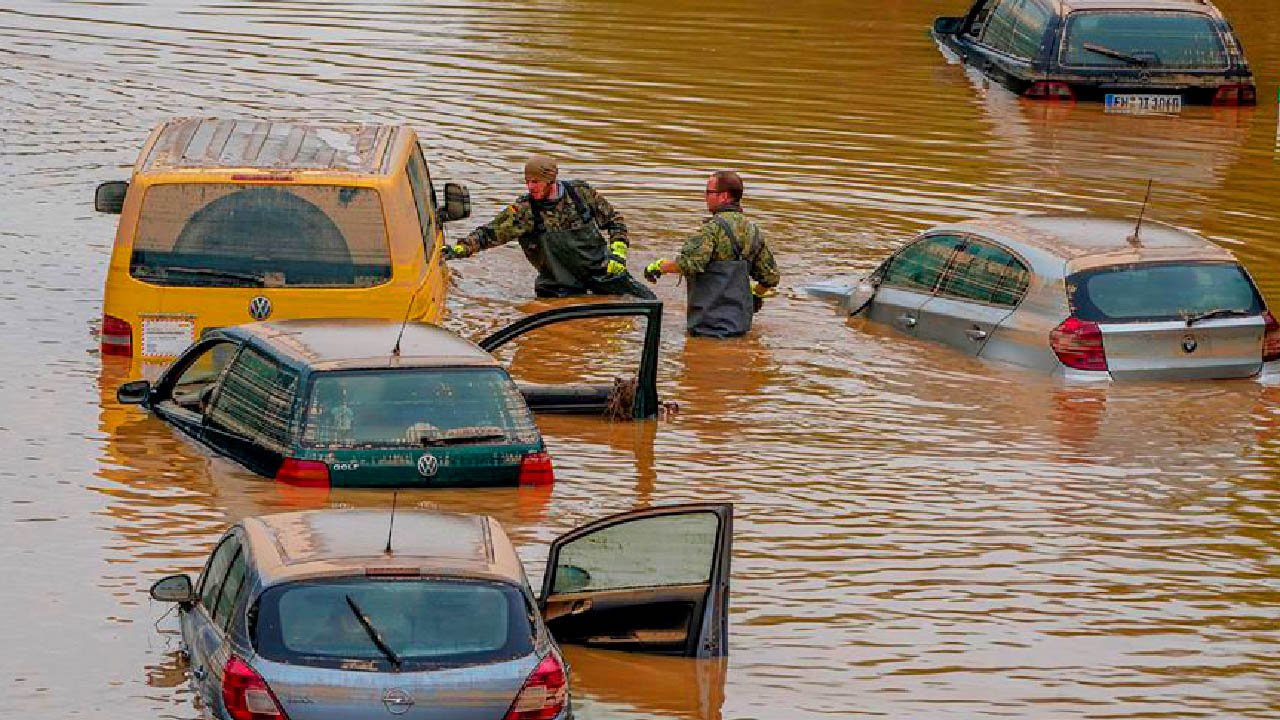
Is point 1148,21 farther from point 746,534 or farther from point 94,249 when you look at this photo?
point 746,534

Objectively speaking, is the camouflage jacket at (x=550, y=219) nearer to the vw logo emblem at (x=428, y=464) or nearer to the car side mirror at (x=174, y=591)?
the vw logo emblem at (x=428, y=464)

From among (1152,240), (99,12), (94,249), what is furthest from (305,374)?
(99,12)

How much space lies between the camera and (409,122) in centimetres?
3194

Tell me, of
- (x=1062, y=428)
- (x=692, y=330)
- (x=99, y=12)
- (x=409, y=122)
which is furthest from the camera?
→ (x=99, y=12)

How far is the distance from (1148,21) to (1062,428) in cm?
1497

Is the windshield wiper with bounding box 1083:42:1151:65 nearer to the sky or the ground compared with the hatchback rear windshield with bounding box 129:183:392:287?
nearer to the ground

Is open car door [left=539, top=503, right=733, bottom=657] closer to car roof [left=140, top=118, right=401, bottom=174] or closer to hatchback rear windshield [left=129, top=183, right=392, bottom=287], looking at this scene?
hatchback rear windshield [left=129, top=183, right=392, bottom=287]

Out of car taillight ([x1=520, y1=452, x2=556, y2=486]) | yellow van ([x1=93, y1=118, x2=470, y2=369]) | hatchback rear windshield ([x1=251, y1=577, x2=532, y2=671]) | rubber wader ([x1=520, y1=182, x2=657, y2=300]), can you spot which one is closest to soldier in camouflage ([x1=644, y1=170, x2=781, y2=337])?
rubber wader ([x1=520, y1=182, x2=657, y2=300])

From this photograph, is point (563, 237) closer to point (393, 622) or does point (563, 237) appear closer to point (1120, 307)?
point (1120, 307)

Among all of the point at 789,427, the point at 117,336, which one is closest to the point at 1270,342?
the point at 789,427

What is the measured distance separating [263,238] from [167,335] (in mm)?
860

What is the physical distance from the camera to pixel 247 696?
1052 cm

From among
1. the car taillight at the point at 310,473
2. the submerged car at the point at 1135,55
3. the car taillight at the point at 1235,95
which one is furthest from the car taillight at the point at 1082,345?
the car taillight at the point at 1235,95

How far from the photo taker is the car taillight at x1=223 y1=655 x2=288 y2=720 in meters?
10.5
